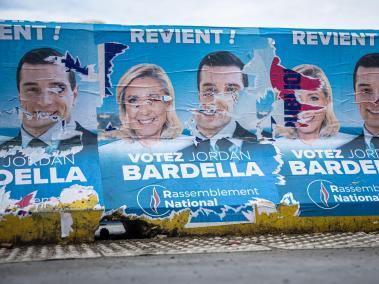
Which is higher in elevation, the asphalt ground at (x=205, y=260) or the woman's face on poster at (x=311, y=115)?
the woman's face on poster at (x=311, y=115)

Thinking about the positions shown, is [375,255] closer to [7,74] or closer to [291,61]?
[291,61]

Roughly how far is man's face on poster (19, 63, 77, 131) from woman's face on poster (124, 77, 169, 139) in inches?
38.6

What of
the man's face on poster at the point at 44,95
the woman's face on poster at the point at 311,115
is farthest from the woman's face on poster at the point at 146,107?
the woman's face on poster at the point at 311,115

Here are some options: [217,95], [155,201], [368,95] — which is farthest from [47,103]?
[368,95]

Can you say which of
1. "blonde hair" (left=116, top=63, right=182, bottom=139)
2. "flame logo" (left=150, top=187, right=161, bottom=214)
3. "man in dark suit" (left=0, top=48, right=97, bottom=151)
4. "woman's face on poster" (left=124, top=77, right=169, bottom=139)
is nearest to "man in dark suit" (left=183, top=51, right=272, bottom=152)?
"blonde hair" (left=116, top=63, right=182, bottom=139)

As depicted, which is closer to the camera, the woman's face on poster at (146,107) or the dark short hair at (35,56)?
→ the dark short hair at (35,56)

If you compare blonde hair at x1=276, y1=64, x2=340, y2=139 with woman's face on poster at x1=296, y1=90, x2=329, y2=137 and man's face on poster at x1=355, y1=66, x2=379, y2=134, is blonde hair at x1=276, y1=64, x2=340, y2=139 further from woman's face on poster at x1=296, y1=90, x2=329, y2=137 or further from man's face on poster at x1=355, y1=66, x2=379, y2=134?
man's face on poster at x1=355, y1=66, x2=379, y2=134

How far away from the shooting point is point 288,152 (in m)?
11.0

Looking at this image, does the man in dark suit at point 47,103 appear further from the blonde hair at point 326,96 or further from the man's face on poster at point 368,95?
the man's face on poster at point 368,95

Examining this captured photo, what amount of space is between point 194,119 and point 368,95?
10.6 feet

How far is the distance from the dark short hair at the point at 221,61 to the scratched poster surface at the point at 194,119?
0.06ft

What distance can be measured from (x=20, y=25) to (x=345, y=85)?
228 inches

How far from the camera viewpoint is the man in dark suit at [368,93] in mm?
11406

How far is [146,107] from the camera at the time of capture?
430 inches
